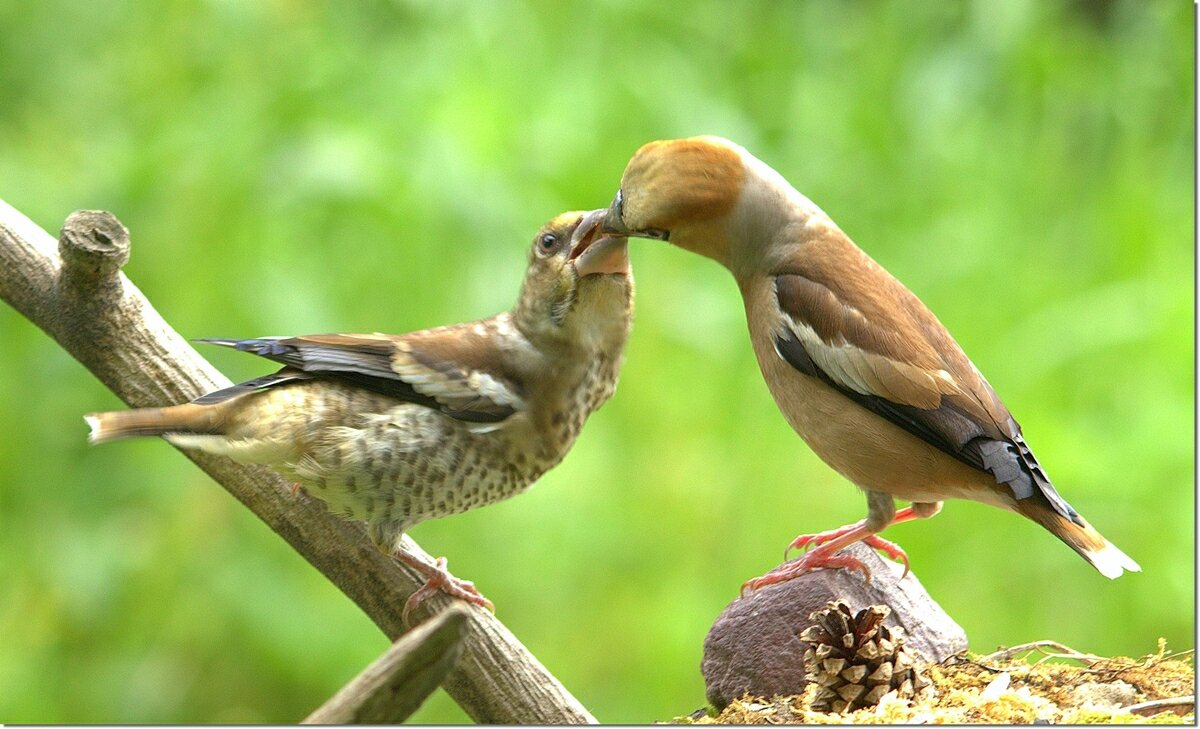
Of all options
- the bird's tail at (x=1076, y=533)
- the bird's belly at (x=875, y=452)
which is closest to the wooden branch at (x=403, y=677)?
the bird's belly at (x=875, y=452)

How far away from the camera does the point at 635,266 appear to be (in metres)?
4.18

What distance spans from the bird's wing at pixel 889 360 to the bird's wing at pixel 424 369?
0.50 meters

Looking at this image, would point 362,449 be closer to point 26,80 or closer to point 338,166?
point 338,166

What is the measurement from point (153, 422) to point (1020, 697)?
4.68 feet

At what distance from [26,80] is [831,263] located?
2.82 metres

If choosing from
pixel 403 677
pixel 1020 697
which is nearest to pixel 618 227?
pixel 403 677

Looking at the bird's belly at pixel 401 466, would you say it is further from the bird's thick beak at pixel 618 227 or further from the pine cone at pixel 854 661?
the pine cone at pixel 854 661

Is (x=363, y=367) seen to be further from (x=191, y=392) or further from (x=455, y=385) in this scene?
(x=191, y=392)

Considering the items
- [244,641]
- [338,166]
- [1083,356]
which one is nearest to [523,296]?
[338,166]

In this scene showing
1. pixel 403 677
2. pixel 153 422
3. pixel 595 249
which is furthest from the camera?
pixel 595 249

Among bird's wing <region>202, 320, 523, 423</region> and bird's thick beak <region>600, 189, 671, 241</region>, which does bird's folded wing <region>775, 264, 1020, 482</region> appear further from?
bird's wing <region>202, 320, 523, 423</region>

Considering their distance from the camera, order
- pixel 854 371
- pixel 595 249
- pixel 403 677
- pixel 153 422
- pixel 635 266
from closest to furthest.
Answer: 1. pixel 403 677
2. pixel 153 422
3. pixel 595 249
4. pixel 854 371
5. pixel 635 266

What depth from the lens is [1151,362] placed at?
4230mm

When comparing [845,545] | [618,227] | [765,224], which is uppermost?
[765,224]
